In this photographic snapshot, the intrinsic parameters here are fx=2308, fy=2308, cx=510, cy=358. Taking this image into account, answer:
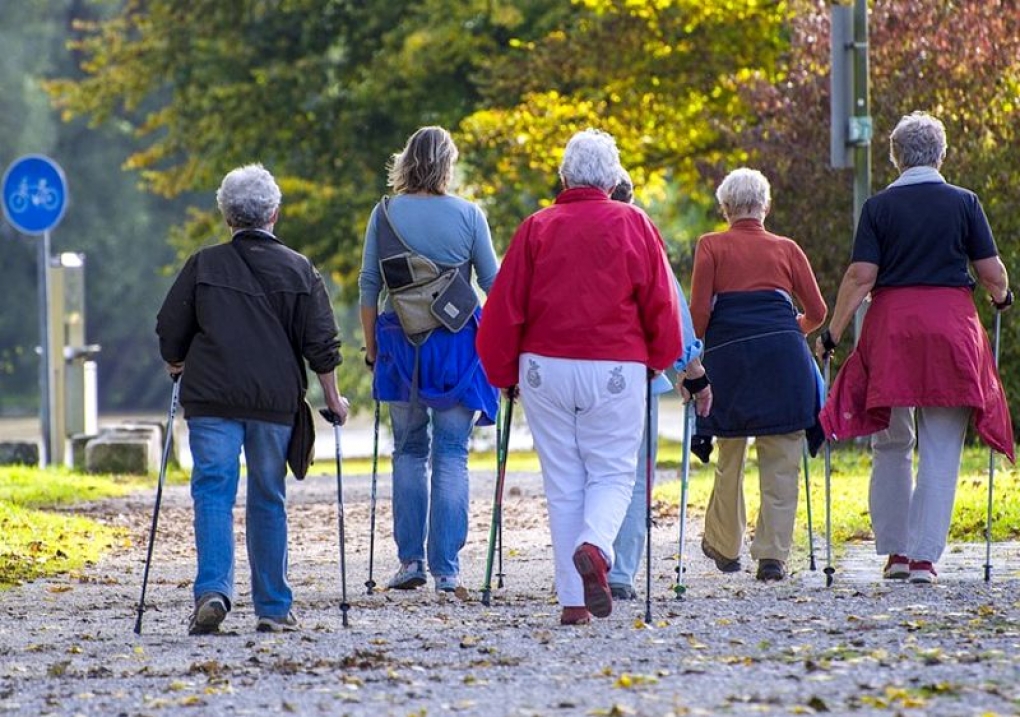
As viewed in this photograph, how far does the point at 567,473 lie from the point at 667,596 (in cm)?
128

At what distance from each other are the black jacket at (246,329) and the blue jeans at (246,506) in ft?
0.26

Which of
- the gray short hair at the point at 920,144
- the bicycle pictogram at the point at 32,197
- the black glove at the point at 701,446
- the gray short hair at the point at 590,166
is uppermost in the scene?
the bicycle pictogram at the point at 32,197

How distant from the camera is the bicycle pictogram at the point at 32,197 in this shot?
21516 mm

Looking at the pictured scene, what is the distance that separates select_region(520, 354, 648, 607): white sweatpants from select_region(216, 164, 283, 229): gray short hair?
3.83 ft

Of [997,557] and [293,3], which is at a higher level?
[293,3]

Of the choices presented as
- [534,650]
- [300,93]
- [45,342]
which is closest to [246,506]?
[534,650]

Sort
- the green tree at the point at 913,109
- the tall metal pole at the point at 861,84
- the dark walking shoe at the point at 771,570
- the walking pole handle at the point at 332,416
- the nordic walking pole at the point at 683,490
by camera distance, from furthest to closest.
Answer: the green tree at the point at 913,109, the tall metal pole at the point at 861,84, the dark walking shoe at the point at 771,570, the nordic walking pole at the point at 683,490, the walking pole handle at the point at 332,416

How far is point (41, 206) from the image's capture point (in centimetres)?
2158

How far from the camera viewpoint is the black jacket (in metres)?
8.84

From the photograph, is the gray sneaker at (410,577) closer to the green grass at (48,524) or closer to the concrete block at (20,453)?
the green grass at (48,524)

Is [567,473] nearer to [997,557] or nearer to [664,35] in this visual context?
[997,557]

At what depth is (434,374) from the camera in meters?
10.2

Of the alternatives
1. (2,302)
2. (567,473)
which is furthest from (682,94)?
(2,302)

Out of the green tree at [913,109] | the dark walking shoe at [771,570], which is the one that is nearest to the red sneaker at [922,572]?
the dark walking shoe at [771,570]
